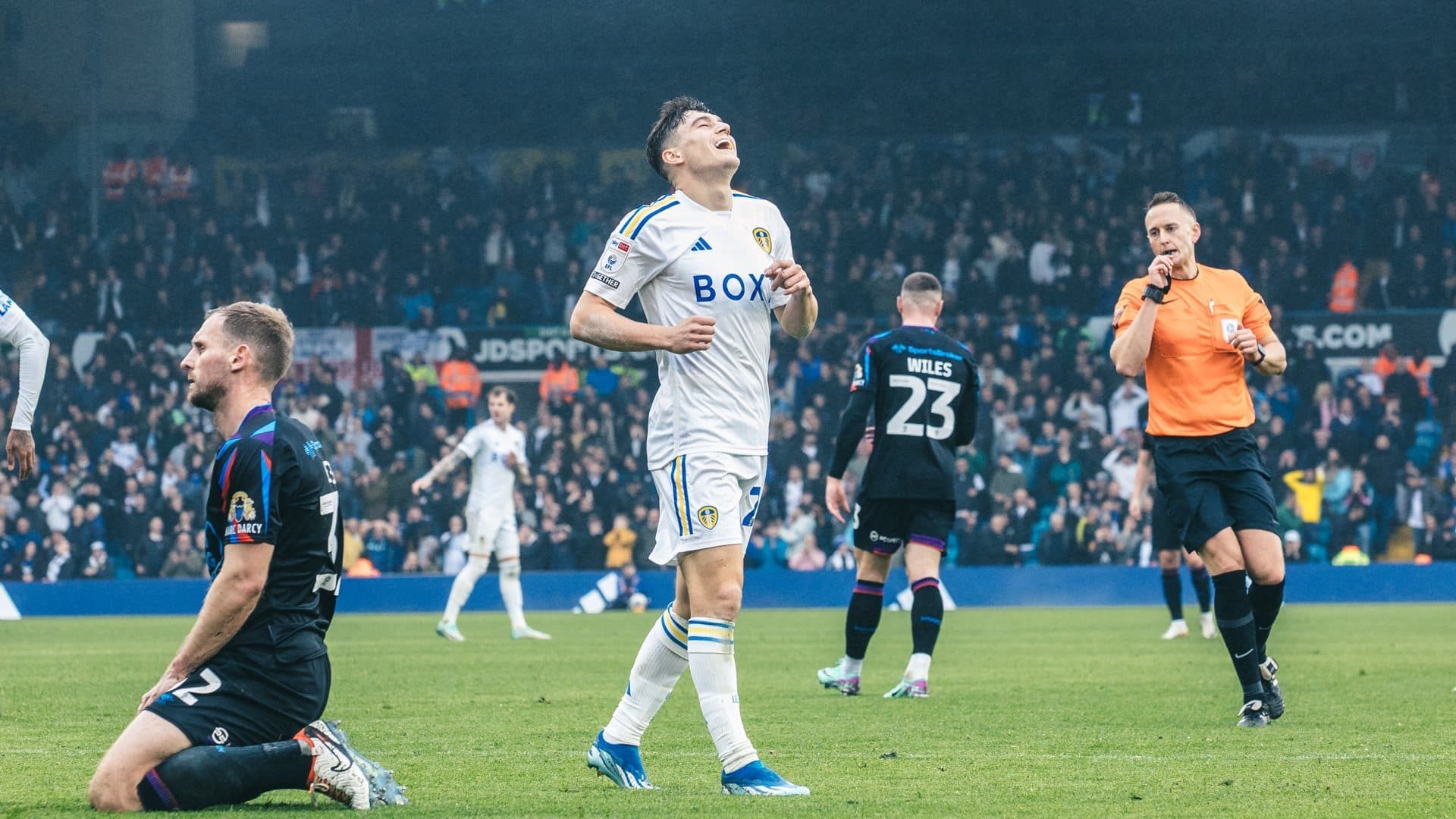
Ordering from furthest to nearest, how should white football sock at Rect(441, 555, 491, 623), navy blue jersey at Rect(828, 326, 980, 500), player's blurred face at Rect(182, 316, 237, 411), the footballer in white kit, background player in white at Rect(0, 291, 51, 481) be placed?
white football sock at Rect(441, 555, 491, 623)
navy blue jersey at Rect(828, 326, 980, 500)
background player in white at Rect(0, 291, 51, 481)
the footballer in white kit
player's blurred face at Rect(182, 316, 237, 411)

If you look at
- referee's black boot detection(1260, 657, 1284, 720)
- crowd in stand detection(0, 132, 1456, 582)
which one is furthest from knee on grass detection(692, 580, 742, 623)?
crowd in stand detection(0, 132, 1456, 582)

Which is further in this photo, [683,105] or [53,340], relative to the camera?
[53,340]

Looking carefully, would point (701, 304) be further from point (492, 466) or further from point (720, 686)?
point (492, 466)

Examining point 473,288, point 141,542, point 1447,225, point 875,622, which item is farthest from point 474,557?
point 1447,225

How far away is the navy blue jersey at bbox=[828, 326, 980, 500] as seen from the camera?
377 inches

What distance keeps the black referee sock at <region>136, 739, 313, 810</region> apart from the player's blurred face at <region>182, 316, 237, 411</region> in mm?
997

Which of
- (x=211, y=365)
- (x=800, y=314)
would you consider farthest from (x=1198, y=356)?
(x=211, y=365)

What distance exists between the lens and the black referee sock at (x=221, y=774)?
4.81 meters

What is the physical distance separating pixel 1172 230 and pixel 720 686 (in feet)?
11.8

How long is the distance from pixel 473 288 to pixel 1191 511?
22930 mm

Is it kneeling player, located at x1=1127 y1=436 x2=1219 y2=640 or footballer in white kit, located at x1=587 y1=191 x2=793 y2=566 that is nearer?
footballer in white kit, located at x1=587 y1=191 x2=793 y2=566

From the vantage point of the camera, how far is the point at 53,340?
2802 centimetres

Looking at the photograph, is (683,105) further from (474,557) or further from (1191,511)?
(474,557)

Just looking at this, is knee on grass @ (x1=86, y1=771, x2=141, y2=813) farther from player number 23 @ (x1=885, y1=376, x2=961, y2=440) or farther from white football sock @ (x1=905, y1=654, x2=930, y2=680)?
player number 23 @ (x1=885, y1=376, x2=961, y2=440)
